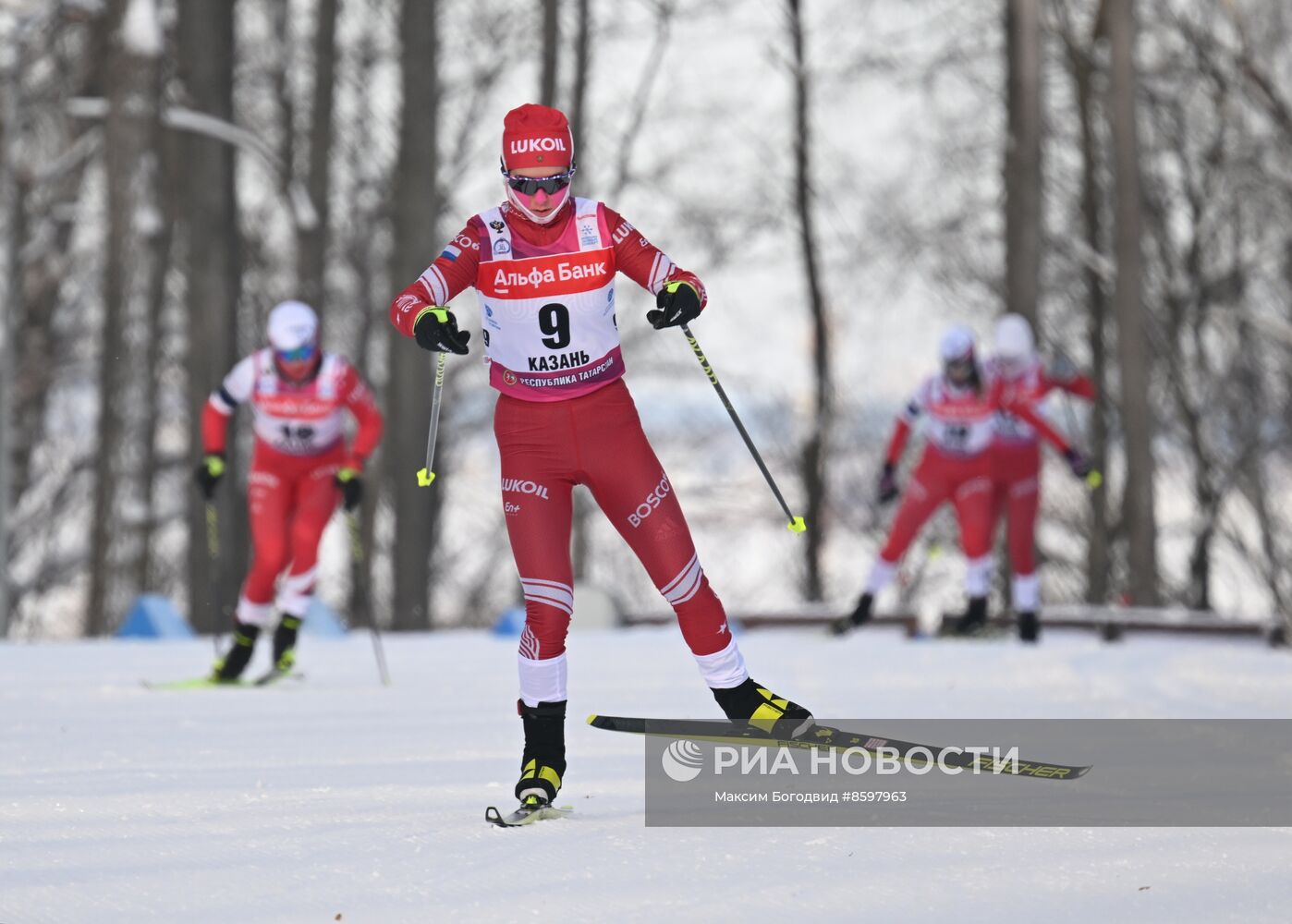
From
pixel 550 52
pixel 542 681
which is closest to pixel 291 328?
pixel 542 681

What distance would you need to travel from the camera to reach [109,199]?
20828mm

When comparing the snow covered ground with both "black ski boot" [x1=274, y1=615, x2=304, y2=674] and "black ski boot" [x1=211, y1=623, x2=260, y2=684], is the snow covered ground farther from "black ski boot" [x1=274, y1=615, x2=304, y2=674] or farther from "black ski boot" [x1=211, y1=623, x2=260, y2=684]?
"black ski boot" [x1=274, y1=615, x2=304, y2=674]

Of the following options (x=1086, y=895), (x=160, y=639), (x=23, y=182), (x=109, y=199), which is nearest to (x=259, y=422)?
(x=160, y=639)

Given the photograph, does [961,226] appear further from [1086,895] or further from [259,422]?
[1086,895]

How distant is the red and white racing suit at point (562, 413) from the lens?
17.5 feet

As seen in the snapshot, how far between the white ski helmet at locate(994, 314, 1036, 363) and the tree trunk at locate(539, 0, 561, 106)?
31.1 feet

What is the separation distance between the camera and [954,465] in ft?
41.8

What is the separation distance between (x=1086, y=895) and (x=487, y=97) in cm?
2583

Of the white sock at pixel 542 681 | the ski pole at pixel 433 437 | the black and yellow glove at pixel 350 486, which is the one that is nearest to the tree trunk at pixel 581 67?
the black and yellow glove at pixel 350 486

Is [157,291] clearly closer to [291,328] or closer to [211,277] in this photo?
[211,277]

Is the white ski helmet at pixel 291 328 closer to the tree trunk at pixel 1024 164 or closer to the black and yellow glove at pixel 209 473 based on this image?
the black and yellow glove at pixel 209 473

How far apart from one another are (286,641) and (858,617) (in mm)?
4847

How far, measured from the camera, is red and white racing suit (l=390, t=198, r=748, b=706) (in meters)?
5.34

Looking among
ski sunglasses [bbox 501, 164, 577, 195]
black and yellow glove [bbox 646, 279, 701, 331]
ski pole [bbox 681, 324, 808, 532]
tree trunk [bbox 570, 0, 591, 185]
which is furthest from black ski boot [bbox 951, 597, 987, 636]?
tree trunk [bbox 570, 0, 591, 185]
